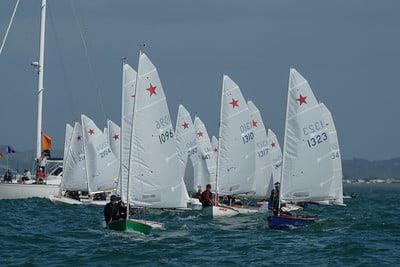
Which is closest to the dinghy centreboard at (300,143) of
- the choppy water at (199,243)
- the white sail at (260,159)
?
the choppy water at (199,243)

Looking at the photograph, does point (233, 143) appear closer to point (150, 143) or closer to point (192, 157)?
point (192, 157)

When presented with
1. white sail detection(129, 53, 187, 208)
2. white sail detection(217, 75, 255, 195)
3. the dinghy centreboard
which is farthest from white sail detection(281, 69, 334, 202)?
white sail detection(217, 75, 255, 195)

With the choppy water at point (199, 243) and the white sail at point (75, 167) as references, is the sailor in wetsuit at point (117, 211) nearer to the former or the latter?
the choppy water at point (199, 243)

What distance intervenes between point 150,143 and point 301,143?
6764 millimetres

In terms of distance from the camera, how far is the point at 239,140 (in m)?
52.6

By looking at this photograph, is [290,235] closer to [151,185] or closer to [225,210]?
[151,185]

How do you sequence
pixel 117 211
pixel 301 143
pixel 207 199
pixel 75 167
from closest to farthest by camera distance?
pixel 117 211, pixel 301 143, pixel 207 199, pixel 75 167

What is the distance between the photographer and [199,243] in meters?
34.3

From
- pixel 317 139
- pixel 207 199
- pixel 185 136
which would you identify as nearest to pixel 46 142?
pixel 185 136

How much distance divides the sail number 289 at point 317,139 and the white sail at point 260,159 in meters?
12.4

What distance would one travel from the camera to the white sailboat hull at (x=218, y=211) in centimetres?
4669

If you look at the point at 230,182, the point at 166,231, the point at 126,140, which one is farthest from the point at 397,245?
the point at 230,182

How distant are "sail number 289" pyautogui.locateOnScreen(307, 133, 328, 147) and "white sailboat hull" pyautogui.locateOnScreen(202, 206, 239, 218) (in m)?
7.00

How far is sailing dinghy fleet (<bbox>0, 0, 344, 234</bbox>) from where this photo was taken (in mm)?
36688
